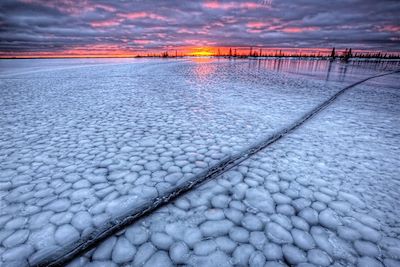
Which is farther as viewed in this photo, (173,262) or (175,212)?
(175,212)

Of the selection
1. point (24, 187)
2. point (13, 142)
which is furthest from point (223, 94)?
point (24, 187)

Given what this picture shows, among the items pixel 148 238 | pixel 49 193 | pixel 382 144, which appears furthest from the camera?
pixel 382 144

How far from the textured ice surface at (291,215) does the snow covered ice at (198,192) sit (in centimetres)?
1

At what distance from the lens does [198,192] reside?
3.13 m

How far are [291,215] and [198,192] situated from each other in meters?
1.19

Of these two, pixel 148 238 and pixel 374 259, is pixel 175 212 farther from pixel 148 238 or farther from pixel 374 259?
pixel 374 259

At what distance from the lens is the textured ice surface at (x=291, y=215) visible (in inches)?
86.7

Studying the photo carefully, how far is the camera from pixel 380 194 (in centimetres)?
312

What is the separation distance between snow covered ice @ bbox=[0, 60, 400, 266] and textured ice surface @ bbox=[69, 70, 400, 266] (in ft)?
0.04

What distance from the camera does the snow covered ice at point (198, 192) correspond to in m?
2.26

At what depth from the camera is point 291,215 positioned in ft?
8.90

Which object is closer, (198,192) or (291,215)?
(291,215)

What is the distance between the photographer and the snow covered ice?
89.0 inches

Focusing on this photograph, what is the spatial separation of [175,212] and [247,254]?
96cm
